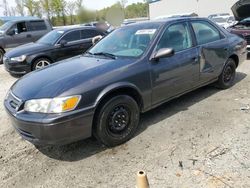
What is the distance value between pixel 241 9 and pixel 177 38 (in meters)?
5.69

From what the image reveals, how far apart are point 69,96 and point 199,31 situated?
292 centimetres

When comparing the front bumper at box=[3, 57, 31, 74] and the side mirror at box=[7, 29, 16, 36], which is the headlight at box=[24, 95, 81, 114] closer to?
the front bumper at box=[3, 57, 31, 74]

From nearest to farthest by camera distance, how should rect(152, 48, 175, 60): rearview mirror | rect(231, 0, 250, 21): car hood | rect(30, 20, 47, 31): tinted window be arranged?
rect(152, 48, 175, 60): rearview mirror < rect(231, 0, 250, 21): car hood < rect(30, 20, 47, 31): tinted window

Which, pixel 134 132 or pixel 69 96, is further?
pixel 134 132

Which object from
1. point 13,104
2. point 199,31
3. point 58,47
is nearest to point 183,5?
point 58,47

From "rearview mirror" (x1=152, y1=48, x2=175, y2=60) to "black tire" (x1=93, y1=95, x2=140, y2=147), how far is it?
72 centimetres

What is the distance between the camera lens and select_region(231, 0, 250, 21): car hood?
8.73 m

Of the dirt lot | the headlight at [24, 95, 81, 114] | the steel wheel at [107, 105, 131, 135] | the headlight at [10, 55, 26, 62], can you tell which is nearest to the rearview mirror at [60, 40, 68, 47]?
the headlight at [10, 55, 26, 62]

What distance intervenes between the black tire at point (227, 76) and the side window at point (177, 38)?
133 cm

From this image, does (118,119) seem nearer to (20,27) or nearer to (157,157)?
(157,157)

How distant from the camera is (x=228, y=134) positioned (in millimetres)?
3934

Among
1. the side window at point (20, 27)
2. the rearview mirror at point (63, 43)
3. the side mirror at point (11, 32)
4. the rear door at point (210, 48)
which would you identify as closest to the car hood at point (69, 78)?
the rear door at point (210, 48)

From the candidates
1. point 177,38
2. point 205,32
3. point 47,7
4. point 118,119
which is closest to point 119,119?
point 118,119

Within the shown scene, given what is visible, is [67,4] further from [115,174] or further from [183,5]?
[115,174]
